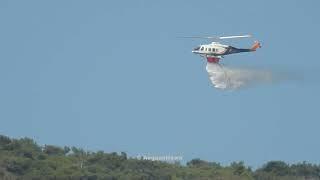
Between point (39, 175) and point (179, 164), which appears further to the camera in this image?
point (179, 164)

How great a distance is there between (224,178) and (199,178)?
8.11 feet

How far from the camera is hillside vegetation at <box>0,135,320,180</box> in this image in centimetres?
16012

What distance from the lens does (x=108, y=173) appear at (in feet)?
541

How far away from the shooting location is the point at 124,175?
164m

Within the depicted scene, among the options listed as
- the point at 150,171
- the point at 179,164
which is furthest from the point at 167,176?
the point at 179,164

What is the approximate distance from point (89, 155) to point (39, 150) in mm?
4830

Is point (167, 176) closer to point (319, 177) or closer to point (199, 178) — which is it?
point (199, 178)

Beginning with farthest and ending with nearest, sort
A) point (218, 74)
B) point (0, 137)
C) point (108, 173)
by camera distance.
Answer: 1. point (0, 137)
2. point (108, 173)
3. point (218, 74)

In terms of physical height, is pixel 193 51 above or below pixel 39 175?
above

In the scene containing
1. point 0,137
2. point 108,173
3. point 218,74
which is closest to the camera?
point 218,74

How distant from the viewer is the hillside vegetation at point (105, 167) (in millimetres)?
160125

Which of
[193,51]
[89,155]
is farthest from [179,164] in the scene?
[193,51]

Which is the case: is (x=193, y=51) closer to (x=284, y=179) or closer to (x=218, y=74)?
(x=218, y=74)

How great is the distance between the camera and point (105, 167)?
16962 centimetres
